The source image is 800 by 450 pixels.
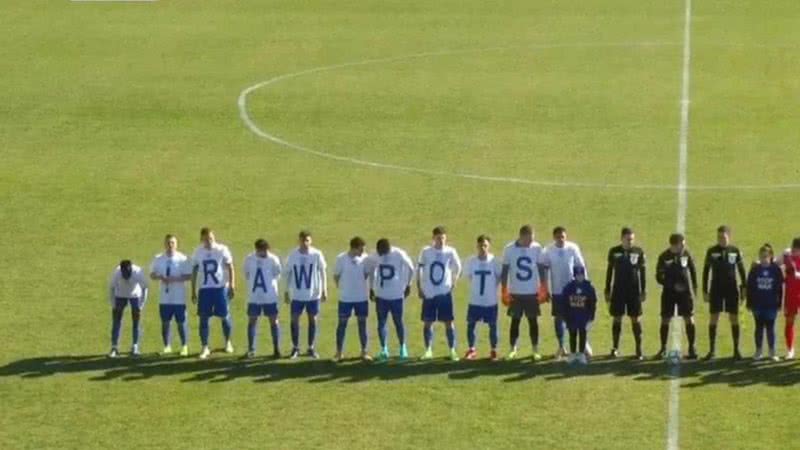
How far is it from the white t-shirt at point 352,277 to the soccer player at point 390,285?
0.12m

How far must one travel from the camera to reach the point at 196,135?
41.6 meters

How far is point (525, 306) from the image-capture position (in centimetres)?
2631

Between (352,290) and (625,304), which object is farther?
(352,290)

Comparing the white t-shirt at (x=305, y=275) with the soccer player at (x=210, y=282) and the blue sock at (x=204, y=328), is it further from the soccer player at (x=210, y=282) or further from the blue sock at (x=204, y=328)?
the blue sock at (x=204, y=328)

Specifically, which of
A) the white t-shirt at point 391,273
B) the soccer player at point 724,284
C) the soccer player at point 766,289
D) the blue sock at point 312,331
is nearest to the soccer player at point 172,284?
the blue sock at point 312,331

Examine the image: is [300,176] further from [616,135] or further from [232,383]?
[232,383]

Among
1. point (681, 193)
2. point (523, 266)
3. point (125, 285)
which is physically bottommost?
point (125, 285)

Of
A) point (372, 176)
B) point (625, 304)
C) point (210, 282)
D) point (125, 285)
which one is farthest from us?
point (372, 176)

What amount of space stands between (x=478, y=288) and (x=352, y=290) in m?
1.73

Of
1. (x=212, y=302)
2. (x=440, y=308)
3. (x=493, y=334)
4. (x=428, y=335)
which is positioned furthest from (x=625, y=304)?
(x=212, y=302)

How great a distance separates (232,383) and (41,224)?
1040 cm

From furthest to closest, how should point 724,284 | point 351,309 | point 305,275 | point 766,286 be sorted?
point 351,309, point 305,275, point 724,284, point 766,286

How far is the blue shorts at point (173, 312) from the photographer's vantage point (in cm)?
2653

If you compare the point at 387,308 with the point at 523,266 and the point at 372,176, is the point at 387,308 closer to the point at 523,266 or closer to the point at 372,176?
the point at 523,266
